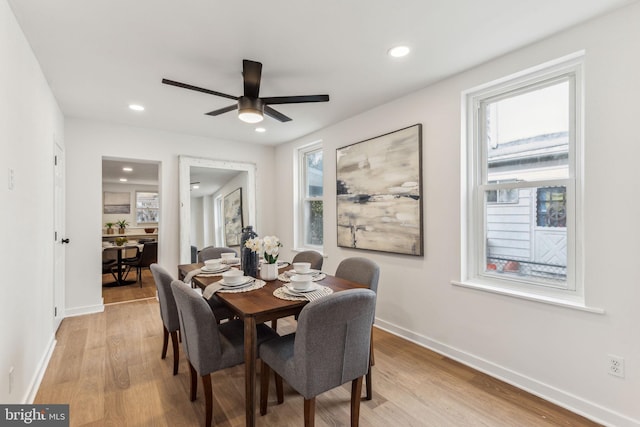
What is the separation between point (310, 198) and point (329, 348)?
3321 mm

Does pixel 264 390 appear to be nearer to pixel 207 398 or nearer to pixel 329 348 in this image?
pixel 207 398

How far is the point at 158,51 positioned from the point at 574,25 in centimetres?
283

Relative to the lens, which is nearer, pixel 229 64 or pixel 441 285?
pixel 229 64

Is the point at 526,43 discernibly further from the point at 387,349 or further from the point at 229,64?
the point at 387,349

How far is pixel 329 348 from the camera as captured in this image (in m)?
1.54

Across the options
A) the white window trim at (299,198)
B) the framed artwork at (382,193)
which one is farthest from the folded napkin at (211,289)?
the white window trim at (299,198)

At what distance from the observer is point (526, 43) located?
7.01ft

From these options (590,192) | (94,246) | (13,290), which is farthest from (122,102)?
(590,192)

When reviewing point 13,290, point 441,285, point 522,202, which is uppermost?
point 522,202

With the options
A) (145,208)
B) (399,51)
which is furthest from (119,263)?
(399,51)

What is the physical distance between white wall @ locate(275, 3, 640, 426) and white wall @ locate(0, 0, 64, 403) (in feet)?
9.68

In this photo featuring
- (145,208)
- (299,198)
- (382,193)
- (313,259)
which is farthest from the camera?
(145,208)

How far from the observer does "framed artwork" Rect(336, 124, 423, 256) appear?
2.96 meters

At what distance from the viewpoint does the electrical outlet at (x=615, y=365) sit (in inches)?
70.1
